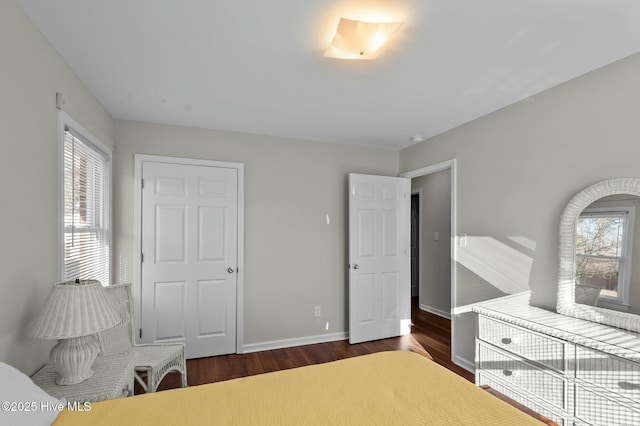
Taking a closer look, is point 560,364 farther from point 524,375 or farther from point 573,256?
point 573,256

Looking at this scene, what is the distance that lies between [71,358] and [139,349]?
0.86 m

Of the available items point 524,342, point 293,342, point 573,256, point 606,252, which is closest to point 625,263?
point 606,252

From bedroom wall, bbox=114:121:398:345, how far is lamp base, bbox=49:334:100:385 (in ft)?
5.57

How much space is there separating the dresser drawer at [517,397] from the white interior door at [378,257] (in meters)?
1.47

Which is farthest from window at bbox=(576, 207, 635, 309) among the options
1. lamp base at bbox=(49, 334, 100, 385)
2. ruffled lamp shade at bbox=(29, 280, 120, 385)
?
lamp base at bbox=(49, 334, 100, 385)

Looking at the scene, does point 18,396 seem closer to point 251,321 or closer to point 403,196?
point 251,321

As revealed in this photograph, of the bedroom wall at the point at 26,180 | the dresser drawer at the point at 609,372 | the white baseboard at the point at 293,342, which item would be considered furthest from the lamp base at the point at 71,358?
the dresser drawer at the point at 609,372

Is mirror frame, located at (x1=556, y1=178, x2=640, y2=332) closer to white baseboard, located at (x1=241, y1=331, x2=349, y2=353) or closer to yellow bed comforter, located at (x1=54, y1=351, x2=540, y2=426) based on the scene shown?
yellow bed comforter, located at (x1=54, y1=351, x2=540, y2=426)

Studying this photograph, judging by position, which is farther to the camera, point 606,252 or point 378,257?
point 378,257

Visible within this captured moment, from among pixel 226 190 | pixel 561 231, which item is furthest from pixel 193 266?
pixel 561 231

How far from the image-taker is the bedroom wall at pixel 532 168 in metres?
1.99

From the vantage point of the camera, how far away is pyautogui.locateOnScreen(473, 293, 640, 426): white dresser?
1.67 meters

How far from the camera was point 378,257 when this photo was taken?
3873 millimetres

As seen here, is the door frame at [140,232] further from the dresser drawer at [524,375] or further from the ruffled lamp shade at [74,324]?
the dresser drawer at [524,375]
